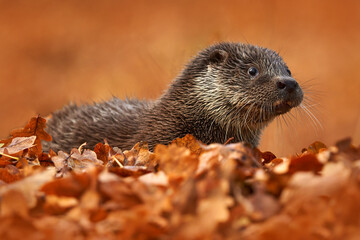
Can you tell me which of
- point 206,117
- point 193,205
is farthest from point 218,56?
point 193,205

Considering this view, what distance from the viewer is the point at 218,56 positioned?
3.61m

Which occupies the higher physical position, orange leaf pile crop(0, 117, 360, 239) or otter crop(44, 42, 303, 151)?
otter crop(44, 42, 303, 151)

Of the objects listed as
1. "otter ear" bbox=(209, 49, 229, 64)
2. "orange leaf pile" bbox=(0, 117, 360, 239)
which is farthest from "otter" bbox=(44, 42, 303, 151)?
"orange leaf pile" bbox=(0, 117, 360, 239)

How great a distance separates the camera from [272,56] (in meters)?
3.57

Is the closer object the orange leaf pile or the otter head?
the orange leaf pile

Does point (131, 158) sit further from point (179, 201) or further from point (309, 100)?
point (309, 100)

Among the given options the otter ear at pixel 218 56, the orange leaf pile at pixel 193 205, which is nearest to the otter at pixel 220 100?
the otter ear at pixel 218 56

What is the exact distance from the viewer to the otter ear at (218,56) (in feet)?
11.8

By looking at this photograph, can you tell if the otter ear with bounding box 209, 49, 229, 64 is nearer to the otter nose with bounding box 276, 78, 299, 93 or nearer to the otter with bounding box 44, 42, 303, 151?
the otter with bounding box 44, 42, 303, 151

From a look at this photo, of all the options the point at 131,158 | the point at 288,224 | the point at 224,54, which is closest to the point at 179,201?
the point at 288,224

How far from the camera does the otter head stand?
3236 mm

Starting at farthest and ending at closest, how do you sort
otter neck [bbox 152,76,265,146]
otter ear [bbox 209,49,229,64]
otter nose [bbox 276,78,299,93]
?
1. otter ear [bbox 209,49,229,64]
2. otter neck [bbox 152,76,265,146]
3. otter nose [bbox 276,78,299,93]

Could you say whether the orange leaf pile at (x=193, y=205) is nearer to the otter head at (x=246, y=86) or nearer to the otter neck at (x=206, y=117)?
the otter head at (x=246, y=86)

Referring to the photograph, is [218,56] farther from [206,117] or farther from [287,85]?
[287,85]
